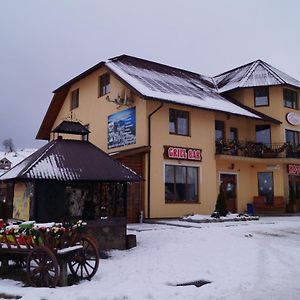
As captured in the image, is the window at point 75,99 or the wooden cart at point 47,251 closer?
the wooden cart at point 47,251

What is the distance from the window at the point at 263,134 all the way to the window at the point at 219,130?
293cm

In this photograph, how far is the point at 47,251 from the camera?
7438 mm

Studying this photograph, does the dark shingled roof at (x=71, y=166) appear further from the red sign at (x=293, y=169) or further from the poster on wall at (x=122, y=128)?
the red sign at (x=293, y=169)

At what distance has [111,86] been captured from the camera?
74.9 ft

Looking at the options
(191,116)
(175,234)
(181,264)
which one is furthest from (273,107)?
(181,264)

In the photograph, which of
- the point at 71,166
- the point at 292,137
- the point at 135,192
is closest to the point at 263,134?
the point at 292,137

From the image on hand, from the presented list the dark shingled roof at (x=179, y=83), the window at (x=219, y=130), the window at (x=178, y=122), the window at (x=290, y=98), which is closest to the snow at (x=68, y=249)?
the dark shingled roof at (x=179, y=83)

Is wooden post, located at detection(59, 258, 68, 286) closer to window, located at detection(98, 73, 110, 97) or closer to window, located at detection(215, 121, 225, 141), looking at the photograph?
window, located at detection(98, 73, 110, 97)

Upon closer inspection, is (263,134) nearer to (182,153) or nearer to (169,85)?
(169,85)

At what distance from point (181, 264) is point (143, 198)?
9.76 meters

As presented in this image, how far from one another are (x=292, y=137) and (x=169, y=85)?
29.0 ft

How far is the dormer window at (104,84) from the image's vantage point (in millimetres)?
23328

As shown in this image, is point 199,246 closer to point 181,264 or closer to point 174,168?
point 181,264

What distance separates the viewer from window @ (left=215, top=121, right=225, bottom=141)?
2358cm
